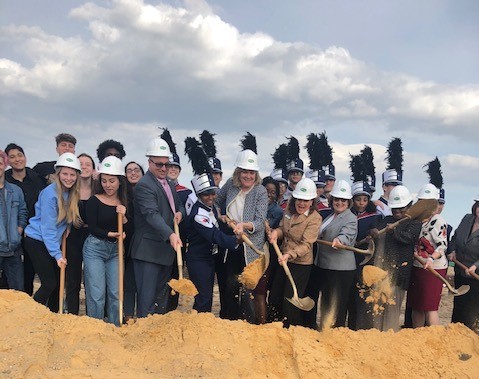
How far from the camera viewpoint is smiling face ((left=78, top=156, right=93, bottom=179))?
17.9 feet

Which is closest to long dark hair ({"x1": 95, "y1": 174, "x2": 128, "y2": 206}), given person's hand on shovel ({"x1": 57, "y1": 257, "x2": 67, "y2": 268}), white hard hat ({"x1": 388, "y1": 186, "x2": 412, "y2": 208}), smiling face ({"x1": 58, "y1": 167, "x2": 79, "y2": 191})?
smiling face ({"x1": 58, "y1": 167, "x2": 79, "y2": 191})

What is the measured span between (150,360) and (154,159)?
201cm

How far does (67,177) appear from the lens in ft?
16.2

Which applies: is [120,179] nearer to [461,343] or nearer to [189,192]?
[189,192]

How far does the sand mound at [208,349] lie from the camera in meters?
3.64

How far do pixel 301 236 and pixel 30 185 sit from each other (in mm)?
3094

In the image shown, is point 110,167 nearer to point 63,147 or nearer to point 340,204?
point 63,147

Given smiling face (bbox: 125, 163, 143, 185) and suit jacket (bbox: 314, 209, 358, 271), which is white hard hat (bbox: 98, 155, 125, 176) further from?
suit jacket (bbox: 314, 209, 358, 271)

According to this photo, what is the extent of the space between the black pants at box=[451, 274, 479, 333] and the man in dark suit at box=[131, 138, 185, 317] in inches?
127

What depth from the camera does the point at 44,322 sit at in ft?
13.5

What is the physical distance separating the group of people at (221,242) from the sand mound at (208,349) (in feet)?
2.38

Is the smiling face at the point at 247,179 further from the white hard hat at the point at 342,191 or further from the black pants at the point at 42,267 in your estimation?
the black pants at the point at 42,267

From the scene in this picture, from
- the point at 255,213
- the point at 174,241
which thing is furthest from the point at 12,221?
the point at 255,213

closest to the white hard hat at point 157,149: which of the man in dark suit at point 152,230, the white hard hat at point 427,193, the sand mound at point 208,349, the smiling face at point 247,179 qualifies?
the man in dark suit at point 152,230
